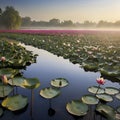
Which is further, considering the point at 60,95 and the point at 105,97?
the point at 60,95

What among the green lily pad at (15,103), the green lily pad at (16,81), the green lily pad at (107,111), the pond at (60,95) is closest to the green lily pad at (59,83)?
the pond at (60,95)

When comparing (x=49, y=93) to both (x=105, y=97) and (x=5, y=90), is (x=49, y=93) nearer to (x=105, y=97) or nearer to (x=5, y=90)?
(x=5, y=90)

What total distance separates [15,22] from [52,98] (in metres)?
39.9

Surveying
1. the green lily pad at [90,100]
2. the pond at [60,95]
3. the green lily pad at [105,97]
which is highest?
the green lily pad at [90,100]

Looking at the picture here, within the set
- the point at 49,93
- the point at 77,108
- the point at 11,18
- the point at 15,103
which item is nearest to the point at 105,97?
the point at 77,108

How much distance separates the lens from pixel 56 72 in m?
4.99

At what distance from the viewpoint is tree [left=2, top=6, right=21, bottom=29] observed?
1567 inches

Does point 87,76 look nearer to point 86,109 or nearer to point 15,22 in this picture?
point 86,109

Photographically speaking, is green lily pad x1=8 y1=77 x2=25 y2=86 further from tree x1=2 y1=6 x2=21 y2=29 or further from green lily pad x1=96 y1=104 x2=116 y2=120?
tree x1=2 y1=6 x2=21 y2=29

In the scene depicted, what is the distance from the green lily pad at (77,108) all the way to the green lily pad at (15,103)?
66cm

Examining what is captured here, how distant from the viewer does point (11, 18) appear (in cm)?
3975

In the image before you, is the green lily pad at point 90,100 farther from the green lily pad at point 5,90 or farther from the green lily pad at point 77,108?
the green lily pad at point 5,90

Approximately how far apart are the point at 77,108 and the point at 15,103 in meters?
0.89

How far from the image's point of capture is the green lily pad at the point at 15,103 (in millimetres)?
2562
